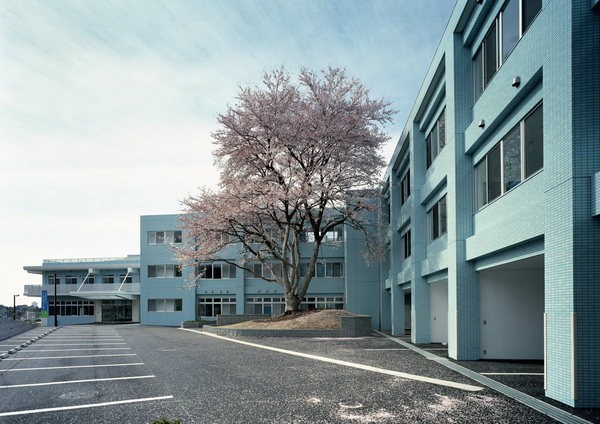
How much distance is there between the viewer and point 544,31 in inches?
374

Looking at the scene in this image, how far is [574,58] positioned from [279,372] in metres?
9.74

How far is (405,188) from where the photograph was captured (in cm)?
2695

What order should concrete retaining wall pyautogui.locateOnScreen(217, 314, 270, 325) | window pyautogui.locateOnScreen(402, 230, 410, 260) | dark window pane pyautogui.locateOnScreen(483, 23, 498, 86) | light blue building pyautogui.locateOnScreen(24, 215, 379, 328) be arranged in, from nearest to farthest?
dark window pane pyautogui.locateOnScreen(483, 23, 498, 86)
window pyautogui.locateOnScreen(402, 230, 410, 260)
concrete retaining wall pyautogui.locateOnScreen(217, 314, 270, 325)
light blue building pyautogui.locateOnScreen(24, 215, 379, 328)

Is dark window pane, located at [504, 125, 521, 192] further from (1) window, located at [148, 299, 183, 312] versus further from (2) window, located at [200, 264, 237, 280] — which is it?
(1) window, located at [148, 299, 183, 312]

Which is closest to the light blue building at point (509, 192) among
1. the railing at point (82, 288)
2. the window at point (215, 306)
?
the window at point (215, 306)

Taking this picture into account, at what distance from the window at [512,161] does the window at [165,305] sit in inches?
1350

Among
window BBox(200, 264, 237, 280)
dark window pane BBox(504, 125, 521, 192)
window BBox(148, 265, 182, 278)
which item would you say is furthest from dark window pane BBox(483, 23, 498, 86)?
window BBox(148, 265, 182, 278)

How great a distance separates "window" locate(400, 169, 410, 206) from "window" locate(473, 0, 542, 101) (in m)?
11.7

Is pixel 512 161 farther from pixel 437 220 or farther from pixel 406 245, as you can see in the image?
pixel 406 245

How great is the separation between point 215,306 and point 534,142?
115ft

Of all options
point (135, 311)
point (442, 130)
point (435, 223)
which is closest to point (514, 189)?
point (442, 130)

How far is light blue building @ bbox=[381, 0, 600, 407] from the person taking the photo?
8133mm

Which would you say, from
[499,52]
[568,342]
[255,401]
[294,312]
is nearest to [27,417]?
[255,401]

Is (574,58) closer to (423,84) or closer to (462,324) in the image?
(462,324)
